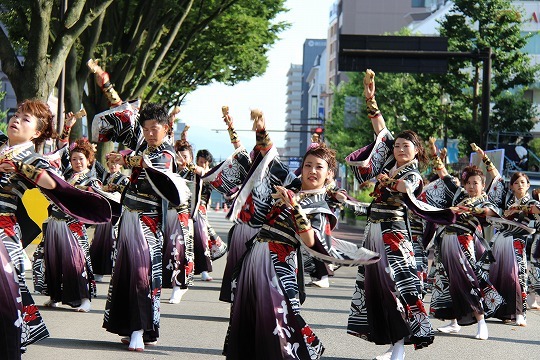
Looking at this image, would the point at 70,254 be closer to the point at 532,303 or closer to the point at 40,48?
the point at 40,48

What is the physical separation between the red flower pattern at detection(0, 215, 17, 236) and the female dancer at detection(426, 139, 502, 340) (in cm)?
534

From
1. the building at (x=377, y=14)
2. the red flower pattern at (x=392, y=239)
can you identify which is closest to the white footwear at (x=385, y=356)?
the red flower pattern at (x=392, y=239)

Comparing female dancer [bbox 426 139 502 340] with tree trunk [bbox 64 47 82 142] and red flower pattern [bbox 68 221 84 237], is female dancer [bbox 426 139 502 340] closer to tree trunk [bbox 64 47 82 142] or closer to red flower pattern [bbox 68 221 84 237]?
red flower pattern [bbox 68 221 84 237]

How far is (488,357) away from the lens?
31.8ft

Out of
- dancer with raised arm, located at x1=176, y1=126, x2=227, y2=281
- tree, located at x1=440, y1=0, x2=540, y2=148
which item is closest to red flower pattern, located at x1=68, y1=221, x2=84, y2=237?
dancer with raised arm, located at x1=176, y1=126, x2=227, y2=281

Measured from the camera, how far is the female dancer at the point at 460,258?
36.1 ft

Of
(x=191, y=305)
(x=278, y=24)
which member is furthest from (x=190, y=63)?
(x=191, y=305)

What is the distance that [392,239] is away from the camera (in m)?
9.09

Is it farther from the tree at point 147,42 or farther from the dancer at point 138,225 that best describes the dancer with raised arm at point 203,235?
the dancer at point 138,225

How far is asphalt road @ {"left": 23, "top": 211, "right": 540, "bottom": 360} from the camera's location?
8.88 meters

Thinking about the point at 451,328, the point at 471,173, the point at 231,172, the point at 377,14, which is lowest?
the point at 451,328

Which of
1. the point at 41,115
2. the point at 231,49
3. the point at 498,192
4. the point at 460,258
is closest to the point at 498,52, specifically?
the point at 231,49

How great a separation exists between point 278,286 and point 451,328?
490 centimetres

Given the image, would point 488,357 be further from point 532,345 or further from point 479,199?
point 479,199
